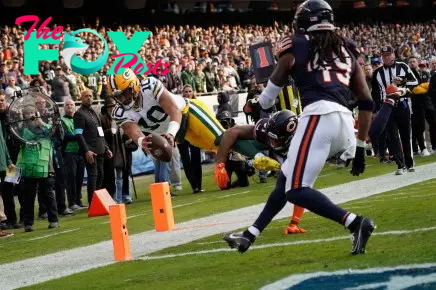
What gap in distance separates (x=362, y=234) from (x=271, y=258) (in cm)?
93

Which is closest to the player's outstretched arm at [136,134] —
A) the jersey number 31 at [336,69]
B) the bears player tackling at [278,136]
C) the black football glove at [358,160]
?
the bears player tackling at [278,136]

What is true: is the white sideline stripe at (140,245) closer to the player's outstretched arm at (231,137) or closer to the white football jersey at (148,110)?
the player's outstretched arm at (231,137)

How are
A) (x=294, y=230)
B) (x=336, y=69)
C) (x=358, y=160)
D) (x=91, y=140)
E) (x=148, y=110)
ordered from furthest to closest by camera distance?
(x=91, y=140) < (x=148, y=110) < (x=294, y=230) < (x=358, y=160) < (x=336, y=69)

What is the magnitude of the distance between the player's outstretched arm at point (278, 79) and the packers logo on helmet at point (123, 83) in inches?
156

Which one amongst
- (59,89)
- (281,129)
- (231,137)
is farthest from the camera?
(59,89)

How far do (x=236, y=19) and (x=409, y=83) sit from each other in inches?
1187

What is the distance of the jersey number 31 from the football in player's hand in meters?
3.40

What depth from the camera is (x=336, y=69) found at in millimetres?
8242

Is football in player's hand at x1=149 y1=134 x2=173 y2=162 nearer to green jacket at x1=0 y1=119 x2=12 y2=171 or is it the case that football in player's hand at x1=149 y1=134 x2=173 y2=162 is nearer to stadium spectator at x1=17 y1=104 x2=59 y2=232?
stadium spectator at x1=17 y1=104 x2=59 y2=232

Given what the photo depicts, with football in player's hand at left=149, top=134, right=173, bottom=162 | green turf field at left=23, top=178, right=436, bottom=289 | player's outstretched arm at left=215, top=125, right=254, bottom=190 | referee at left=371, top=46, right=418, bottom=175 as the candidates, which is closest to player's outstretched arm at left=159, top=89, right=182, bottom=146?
football in player's hand at left=149, top=134, right=173, bottom=162

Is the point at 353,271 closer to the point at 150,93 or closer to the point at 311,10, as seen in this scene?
the point at 311,10

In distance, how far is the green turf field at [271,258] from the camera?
760cm

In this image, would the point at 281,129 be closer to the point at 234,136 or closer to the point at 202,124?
the point at 234,136

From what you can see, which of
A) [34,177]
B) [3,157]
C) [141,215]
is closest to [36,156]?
[34,177]
